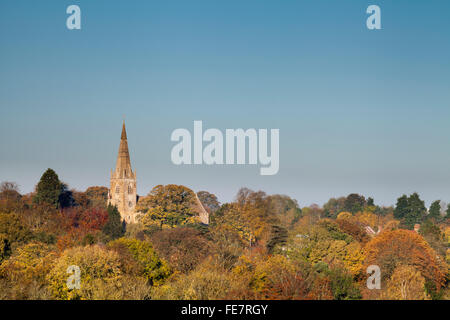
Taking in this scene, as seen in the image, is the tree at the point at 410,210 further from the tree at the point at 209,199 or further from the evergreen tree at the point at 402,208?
the tree at the point at 209,199

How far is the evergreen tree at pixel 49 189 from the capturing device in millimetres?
100000

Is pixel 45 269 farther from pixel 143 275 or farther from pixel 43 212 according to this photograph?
pixel 43 212

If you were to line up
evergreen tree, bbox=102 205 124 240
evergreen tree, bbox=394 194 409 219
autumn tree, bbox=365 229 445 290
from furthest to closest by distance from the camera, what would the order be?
1. evergreen tree, bbox=394 194 409 219
2. evergreen tree, bbox=102 205 124 240
3. autumn tree, bbox=365 229 445 290

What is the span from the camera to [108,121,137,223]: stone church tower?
4921 inches

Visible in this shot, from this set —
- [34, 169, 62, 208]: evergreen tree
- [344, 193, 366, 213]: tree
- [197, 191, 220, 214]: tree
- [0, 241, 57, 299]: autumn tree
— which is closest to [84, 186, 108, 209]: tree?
[197, 191, 220, 214]: tree

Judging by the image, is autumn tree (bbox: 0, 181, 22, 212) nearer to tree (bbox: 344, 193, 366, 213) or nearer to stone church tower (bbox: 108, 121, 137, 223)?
stone church tower (bbox: 108, 121, 137, 223)

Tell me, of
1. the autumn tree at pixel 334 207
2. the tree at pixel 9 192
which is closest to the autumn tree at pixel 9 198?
the tree at pixel 9 192

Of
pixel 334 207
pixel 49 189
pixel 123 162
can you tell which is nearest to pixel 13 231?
pixel 49 189

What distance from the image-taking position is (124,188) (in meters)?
126

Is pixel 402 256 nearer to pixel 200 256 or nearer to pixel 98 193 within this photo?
pixel 200 256

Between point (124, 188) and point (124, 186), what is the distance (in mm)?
417

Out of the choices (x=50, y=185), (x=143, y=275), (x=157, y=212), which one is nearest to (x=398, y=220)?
(x=157, y=212)
